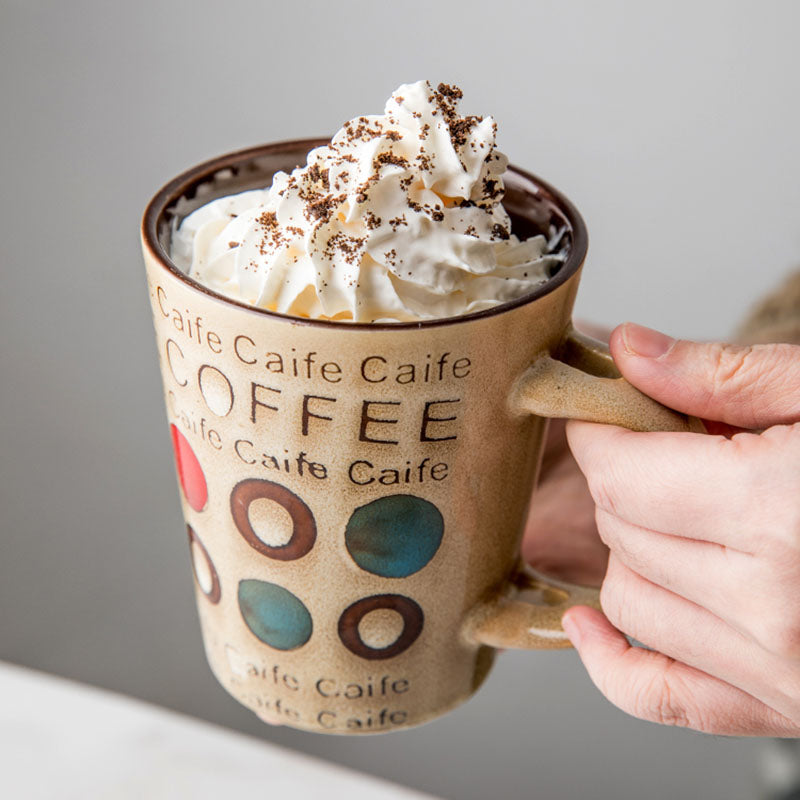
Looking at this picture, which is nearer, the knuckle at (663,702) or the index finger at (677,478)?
the index finger at (677,478)

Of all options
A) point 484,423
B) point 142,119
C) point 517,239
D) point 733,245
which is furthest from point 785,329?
point 142,119

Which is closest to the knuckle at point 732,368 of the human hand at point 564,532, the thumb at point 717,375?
the thumb at point 717,375

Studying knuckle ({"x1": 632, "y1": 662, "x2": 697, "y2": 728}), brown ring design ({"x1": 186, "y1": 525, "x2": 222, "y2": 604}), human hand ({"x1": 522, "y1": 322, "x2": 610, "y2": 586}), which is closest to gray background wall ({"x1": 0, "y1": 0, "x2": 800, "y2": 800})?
human hand ({"x1": 522, "y1": 322, "x2": 610, "y2": 586})

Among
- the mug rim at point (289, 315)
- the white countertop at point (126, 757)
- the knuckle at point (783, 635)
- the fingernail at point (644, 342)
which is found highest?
the mug rim at point (289, 315)

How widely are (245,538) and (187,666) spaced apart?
1.31m

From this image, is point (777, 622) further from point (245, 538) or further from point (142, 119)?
point (142, 119)

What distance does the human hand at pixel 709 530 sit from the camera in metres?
0.51

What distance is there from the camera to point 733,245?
62.0 inches

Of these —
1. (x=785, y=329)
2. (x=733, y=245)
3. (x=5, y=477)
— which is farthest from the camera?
(x=733, y=245)

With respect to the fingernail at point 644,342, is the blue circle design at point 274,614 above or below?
below

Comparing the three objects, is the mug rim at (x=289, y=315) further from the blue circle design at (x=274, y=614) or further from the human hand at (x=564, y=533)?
the human hand at (x=564, y=533)

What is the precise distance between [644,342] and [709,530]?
0.38ft

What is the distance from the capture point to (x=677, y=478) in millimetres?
521

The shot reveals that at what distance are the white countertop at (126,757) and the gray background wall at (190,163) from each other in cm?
58
